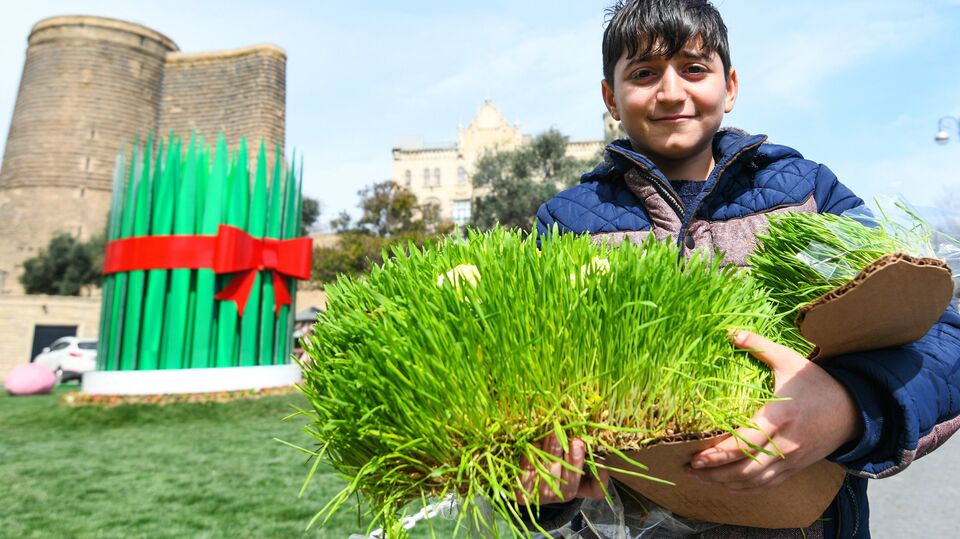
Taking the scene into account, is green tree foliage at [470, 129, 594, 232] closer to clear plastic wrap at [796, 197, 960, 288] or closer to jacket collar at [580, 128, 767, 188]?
jacket collar at [580, 128, 767, 188]

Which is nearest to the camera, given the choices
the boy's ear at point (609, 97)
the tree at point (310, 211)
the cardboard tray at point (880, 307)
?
the cardboard tray at point (880, 307)

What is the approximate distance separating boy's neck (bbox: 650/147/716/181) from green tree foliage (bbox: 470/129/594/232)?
24.4 meters

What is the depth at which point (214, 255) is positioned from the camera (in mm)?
6734

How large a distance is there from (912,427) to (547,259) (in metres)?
0.50

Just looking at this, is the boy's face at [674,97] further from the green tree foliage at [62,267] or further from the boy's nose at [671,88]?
the green tree foliage at [62,267]

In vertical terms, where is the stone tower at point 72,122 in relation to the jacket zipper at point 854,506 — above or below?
above

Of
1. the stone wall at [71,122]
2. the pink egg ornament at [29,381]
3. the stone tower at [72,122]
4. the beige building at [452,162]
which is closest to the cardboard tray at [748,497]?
the pink egg ornament at [29,381]

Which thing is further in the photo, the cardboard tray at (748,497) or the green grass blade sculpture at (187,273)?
the green grass blade sculpture at (187,273)

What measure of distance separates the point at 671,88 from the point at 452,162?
41.8 meters

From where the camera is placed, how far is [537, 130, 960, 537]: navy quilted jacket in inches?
28.0

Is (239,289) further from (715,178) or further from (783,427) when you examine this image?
(783,427)

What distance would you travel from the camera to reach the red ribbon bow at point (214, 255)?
260 inches

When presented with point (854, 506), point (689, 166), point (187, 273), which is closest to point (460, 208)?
point (187, 273)

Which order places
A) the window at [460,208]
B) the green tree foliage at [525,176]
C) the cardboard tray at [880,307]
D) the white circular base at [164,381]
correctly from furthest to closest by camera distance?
the window at [460,208]
the green tree foliage at [525,176]
the white circular base at [164,381]
the cardboard tray at [880,307]
